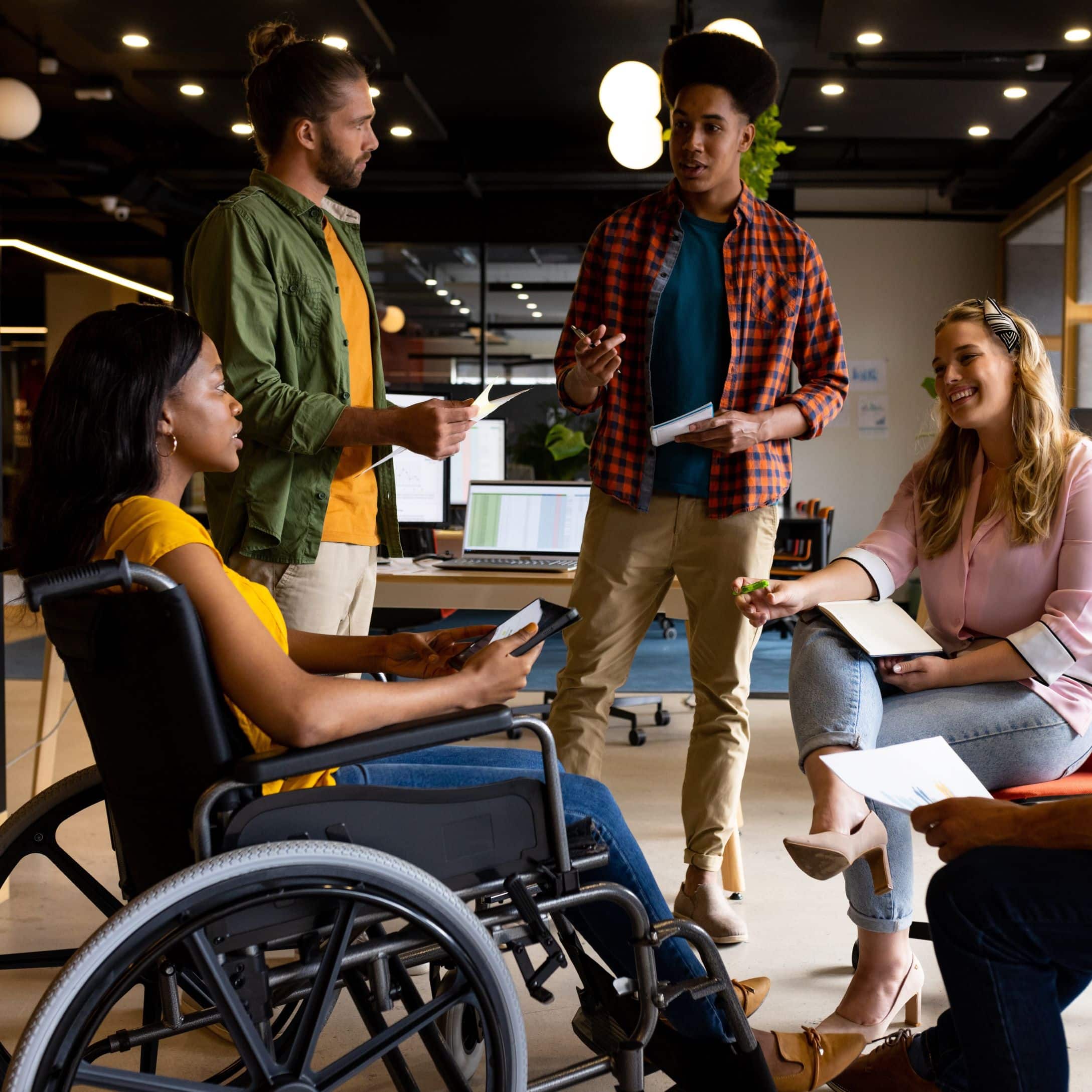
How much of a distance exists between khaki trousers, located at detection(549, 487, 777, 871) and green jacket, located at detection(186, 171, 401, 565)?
0.62 m

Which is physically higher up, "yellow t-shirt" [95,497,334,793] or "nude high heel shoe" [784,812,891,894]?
"yellow t-shirt" [95,497,334,793]

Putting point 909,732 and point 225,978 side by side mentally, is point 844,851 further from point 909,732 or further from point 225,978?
point 225,978

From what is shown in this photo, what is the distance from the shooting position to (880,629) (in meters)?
1.87

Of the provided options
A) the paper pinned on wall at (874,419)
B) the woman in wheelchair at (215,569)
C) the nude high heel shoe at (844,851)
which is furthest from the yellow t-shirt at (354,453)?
the paper pinned on wall at (874,419)

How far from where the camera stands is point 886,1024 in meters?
1.78

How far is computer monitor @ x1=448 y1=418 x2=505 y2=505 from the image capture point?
13.8ft

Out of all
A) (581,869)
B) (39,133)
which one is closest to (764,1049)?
(581,869)

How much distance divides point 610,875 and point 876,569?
2.98ft

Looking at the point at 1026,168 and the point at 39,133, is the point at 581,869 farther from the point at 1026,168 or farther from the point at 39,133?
the point at 1026,168

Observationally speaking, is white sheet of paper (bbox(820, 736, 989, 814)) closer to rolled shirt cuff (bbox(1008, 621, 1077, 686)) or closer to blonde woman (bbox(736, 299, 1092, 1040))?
blonde woman (bbox(736, 299, 1092, 1040))

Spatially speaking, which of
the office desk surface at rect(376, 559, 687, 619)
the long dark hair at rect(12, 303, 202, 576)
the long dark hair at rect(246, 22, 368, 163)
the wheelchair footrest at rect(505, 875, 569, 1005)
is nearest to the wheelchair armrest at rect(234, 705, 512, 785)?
the wheelchair footrest at rect(505, 875, 569, 1005)

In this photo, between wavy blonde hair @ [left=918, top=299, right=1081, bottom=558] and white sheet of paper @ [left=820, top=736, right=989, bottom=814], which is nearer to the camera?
white sheet of paper @ [left=820, top=736, right=989, bottom=814]

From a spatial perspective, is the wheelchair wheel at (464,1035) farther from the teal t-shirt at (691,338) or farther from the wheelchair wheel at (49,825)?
the teal t-shirt at (691,338)

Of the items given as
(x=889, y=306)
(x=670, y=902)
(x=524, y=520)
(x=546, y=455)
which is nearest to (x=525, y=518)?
(x=524, y=520)
